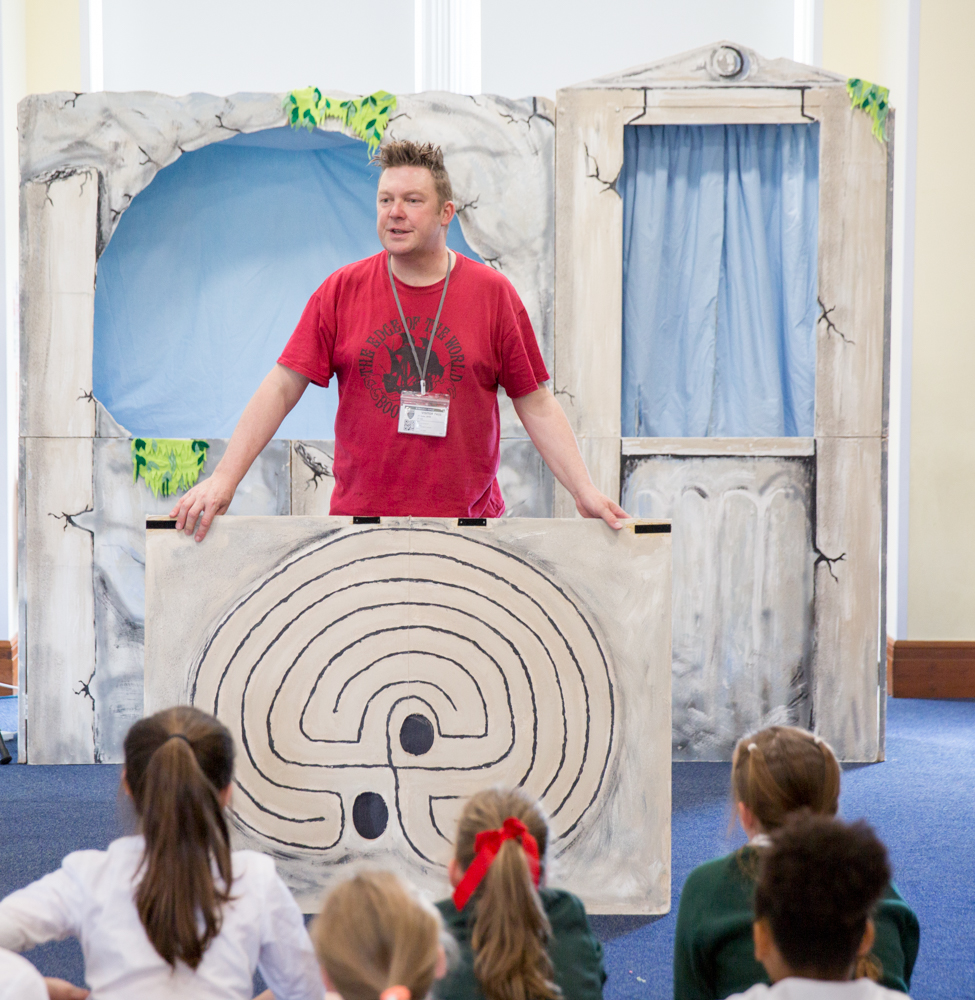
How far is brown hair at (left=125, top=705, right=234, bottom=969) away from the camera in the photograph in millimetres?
1164

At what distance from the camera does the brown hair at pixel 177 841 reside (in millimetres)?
1164

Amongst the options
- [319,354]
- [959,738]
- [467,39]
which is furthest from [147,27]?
[959,738]

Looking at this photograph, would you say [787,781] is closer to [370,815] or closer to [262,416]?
[370,815]

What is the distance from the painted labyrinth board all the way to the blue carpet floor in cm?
20

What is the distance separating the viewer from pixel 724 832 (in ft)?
8.28

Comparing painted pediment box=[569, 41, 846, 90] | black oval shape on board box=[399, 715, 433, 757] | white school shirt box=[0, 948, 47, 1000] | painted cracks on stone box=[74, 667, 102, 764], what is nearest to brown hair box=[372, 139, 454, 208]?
black oval shape on board box=[399, 715, 433, 757]

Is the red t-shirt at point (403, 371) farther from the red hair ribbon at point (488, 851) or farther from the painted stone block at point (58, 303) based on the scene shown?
the painted stone block at point (58, 303)

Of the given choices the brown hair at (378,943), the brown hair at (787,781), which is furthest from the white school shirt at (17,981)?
the brown hair at (787,781)

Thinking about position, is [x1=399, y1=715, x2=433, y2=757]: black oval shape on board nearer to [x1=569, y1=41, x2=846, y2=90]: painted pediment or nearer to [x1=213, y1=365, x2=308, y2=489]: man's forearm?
[x1=213, y1=365, x2=308, y2=489]: man's forearm

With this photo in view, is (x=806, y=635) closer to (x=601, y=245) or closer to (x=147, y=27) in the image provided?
(x=601, y=245)

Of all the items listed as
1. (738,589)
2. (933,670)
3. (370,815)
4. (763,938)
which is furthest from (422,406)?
(933,670)

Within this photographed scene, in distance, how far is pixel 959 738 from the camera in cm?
346

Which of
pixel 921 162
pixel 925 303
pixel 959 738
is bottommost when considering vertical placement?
pixel 959 738

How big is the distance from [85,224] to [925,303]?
300 cm
